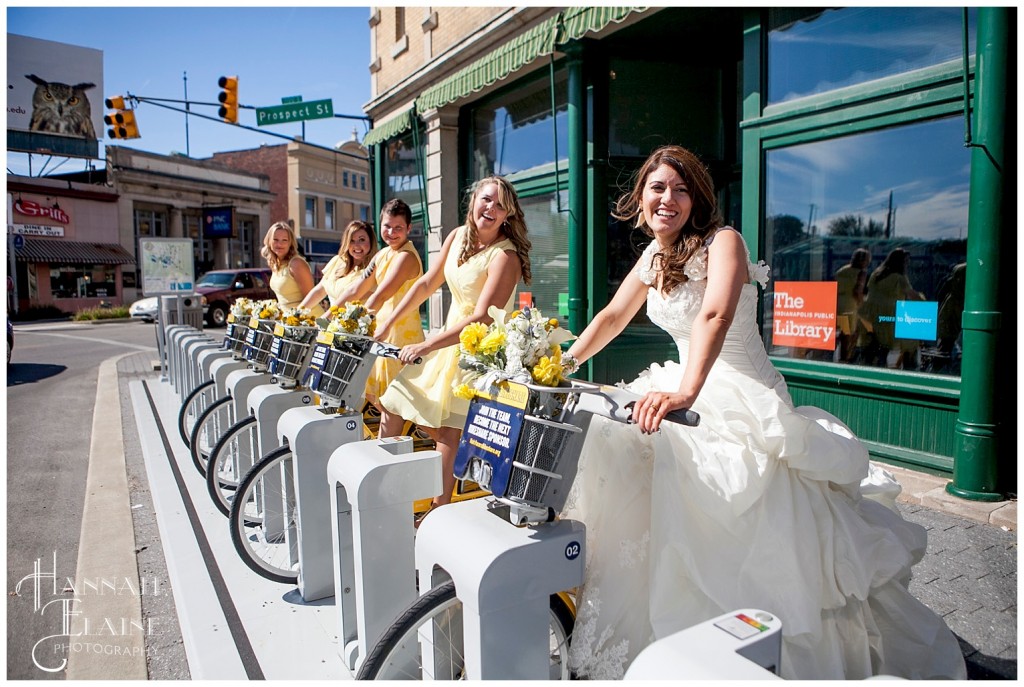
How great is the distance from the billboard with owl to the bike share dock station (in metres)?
2.73

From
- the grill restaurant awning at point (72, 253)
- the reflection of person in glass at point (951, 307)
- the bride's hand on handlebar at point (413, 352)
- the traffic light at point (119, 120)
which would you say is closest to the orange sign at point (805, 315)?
the reflection of person in glass at point (951, 307)

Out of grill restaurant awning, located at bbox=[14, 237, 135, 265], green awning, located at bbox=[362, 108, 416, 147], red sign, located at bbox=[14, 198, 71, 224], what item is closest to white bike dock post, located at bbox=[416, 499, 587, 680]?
green awning, located at bbox=[362, 108, 416, 147]

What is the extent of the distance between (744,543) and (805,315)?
392cm

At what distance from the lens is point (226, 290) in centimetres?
2223

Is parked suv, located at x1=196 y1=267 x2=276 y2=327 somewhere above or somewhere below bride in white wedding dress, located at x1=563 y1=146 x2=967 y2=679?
above

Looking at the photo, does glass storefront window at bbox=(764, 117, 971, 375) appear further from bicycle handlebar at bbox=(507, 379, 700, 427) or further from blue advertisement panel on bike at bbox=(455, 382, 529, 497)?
blue advertisement panel on bike at bbox=(455, 382, 529, 497)

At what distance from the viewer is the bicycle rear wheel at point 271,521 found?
357 cm

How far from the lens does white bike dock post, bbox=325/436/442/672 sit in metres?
2.58

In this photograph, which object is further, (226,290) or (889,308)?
(226,290)

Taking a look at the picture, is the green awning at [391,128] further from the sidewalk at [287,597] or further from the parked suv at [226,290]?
the parked suv at [226,290]

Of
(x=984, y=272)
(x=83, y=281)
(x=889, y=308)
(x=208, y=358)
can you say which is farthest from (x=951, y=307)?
(x=83, y=281)

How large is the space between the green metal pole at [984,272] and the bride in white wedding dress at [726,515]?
7.18 ft

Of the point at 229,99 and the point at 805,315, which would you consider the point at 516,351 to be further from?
the point at 229,99

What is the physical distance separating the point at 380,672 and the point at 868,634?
163cm
